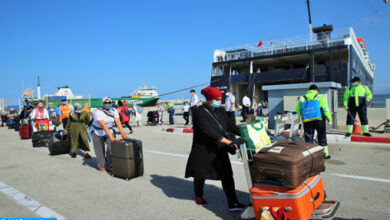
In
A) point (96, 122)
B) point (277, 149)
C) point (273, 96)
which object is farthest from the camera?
point (273, 96)

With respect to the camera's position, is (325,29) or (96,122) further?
(325,29)

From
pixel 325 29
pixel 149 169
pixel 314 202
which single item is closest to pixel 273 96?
pixel 149 169

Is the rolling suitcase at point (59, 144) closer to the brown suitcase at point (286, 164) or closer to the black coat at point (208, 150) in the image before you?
the black coat at point (208, 150)

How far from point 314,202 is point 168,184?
8.62ft

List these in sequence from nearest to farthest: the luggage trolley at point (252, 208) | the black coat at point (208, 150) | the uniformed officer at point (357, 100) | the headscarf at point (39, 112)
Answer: the luggage trolley at point (252, 208), the black coat at point (208, 150), the uniformed officer at point (357, 100), the headscarf at point (39, 112)

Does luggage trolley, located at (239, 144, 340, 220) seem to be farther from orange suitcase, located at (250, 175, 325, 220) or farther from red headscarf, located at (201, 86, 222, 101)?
red headscarf, located at (201, 86, 222, 101)

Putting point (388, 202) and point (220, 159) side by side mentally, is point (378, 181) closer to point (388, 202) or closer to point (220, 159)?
point (388, 202)

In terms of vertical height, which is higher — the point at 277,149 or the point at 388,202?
the point at 277,149

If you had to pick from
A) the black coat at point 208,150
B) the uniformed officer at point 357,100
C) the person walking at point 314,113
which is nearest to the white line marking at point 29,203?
the black coat at point 208,150

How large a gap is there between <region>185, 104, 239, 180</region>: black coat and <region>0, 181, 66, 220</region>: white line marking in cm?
188

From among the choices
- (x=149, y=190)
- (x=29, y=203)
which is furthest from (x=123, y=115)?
(x=29, y=203)

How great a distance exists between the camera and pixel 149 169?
621 centimetres

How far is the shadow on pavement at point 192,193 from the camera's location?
3752mm

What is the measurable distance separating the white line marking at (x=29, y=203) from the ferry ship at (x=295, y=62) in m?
29.2
